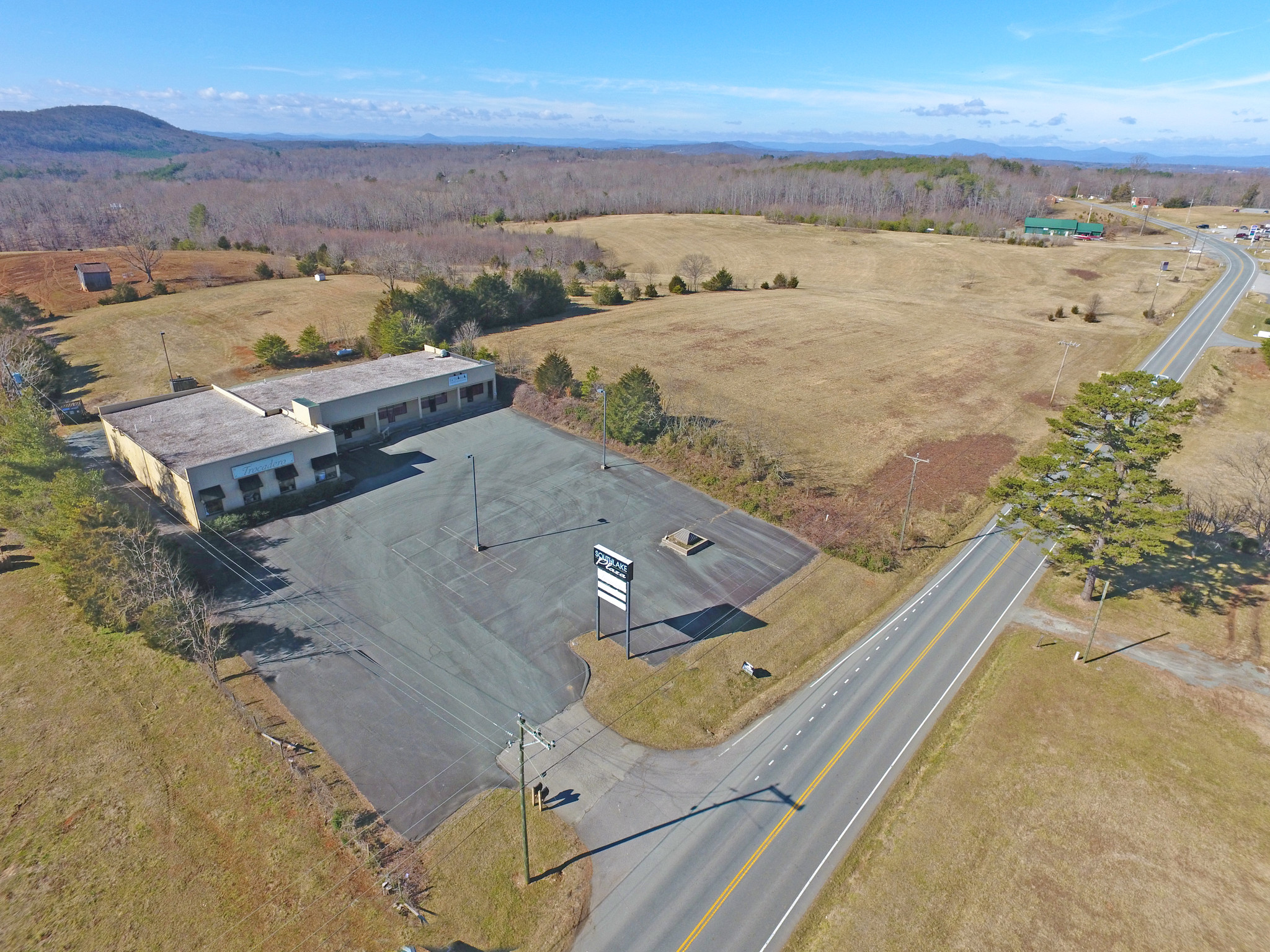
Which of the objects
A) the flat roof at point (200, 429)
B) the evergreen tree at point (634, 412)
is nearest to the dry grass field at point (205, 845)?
the flat roof at point (200, 429)

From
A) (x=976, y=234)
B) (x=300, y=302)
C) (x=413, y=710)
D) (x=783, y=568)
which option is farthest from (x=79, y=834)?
(x=976, y=234)

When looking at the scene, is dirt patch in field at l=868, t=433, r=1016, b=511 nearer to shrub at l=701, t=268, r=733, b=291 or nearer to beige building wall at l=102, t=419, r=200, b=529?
beige building wall at l=102, t=419, r=200, b=529

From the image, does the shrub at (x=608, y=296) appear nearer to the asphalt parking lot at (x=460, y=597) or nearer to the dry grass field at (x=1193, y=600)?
the asphalt parking lot at (x=460, y=597)

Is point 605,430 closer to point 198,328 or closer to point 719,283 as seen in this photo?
point 198,328

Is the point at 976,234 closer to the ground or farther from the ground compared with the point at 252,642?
farther from the ground

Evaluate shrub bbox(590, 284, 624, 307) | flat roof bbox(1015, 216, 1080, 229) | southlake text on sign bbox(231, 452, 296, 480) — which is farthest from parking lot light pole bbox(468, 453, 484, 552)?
flat roof bbox(1015, 216, 1080, 229)

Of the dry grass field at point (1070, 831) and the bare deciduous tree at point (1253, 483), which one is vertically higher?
the bare deciduous tree at point (1253, 483)

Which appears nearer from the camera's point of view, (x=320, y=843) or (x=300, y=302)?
(x=320, y=843)

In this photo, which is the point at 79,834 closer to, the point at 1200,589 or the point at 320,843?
the point at 320,843
